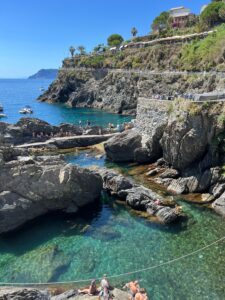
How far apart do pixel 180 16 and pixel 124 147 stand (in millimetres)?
101178

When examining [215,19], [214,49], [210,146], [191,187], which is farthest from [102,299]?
[215,19]

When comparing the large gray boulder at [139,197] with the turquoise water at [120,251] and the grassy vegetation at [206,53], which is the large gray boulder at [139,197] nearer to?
the turquoise water at [120,251]

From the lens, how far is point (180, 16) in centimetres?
12988

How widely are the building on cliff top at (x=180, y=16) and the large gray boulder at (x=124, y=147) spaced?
93.6m

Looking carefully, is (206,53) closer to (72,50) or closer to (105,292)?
(105,292)

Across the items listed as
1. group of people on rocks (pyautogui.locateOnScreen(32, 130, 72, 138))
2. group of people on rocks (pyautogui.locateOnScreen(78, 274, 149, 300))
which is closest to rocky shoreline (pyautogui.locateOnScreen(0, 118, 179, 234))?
group of people on rocks (pyautogui.locateOnScreen(78, 274, 149, 300))

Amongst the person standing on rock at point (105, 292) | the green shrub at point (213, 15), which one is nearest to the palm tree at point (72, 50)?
the green shrub at point (213, 15)

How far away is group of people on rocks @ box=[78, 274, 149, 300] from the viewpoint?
17188mm

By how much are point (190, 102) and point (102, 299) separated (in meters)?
21.8

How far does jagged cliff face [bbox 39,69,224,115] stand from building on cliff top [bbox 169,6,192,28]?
106 ft

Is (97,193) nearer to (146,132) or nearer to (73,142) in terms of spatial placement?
(146,132)

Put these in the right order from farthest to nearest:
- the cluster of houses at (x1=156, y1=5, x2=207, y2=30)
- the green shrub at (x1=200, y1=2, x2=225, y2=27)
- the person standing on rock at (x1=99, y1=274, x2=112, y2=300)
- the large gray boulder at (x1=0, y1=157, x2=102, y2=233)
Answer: the cluster of houses at (x1=156, y1=5, x2=207, y2=30) → the green shrub at (x1=200, y1=2, x2=225, y2=27) → the large gray boulder at (x1=0, y1=157, x2=102, y2=233) → the person standing on rock at (x1=99, y1=274, x2=112, y2=300)

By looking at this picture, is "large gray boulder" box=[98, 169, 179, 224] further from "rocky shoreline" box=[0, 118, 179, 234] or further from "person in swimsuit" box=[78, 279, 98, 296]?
"person in swimsuit" box=[78, 279, 98, 296]

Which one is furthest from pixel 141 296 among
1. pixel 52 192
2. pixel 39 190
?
pixel 39 190
